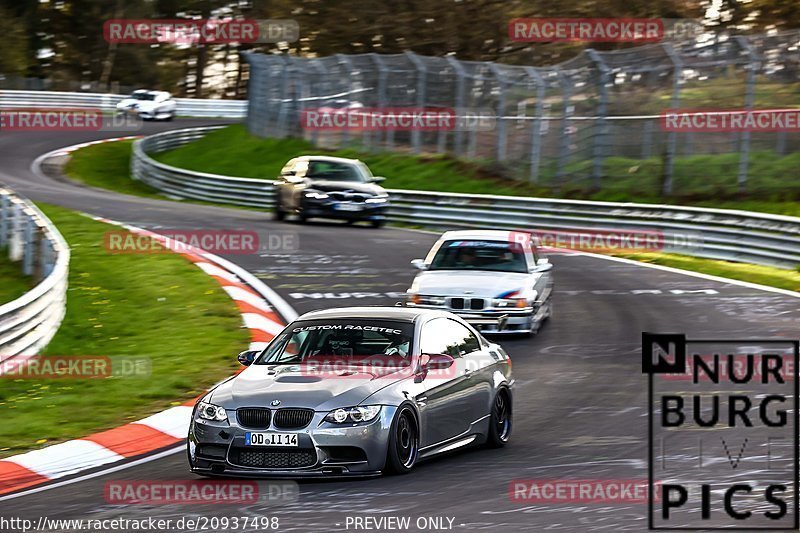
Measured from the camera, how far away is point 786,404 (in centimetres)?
1264

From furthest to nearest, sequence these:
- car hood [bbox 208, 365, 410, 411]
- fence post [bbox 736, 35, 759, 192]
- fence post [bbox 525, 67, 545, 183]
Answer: fence post [bbox 525, 67, 545, 183]
fence post [bbox 736, 35, 759, 192]
car hood [bbox 208, 365, 410, 411]

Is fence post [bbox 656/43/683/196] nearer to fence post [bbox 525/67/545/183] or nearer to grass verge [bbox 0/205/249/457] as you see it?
fence post [bbox 525/67/545/183]

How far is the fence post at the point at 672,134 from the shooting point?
2970cm

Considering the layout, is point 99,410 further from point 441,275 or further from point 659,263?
point 659,263

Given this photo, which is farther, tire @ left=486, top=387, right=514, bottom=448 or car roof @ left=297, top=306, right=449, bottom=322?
tire @ left=486, top=387, right=514, bottom=448

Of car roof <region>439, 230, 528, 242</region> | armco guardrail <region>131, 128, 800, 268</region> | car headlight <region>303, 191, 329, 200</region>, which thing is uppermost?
car roof <region>439, 230, 528, 242</region>

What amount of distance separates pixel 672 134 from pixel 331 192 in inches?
306

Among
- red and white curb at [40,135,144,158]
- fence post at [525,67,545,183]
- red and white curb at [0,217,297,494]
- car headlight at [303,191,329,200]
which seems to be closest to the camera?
red and white curb at [0,217,297,494]

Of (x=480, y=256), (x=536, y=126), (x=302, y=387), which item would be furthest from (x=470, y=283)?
(x=536, y=126)

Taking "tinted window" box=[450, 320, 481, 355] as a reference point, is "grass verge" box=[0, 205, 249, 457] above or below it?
below

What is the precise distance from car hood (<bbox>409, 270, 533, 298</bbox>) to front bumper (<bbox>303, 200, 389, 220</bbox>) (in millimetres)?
13395

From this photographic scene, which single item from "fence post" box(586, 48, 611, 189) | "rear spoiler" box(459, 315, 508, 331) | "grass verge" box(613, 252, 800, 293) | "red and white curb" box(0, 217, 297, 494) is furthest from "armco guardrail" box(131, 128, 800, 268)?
"red and white curb" box(0, 217, 297, 494)

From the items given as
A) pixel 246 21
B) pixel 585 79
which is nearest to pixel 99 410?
pixel 585 79

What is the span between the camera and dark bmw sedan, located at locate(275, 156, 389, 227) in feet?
101
